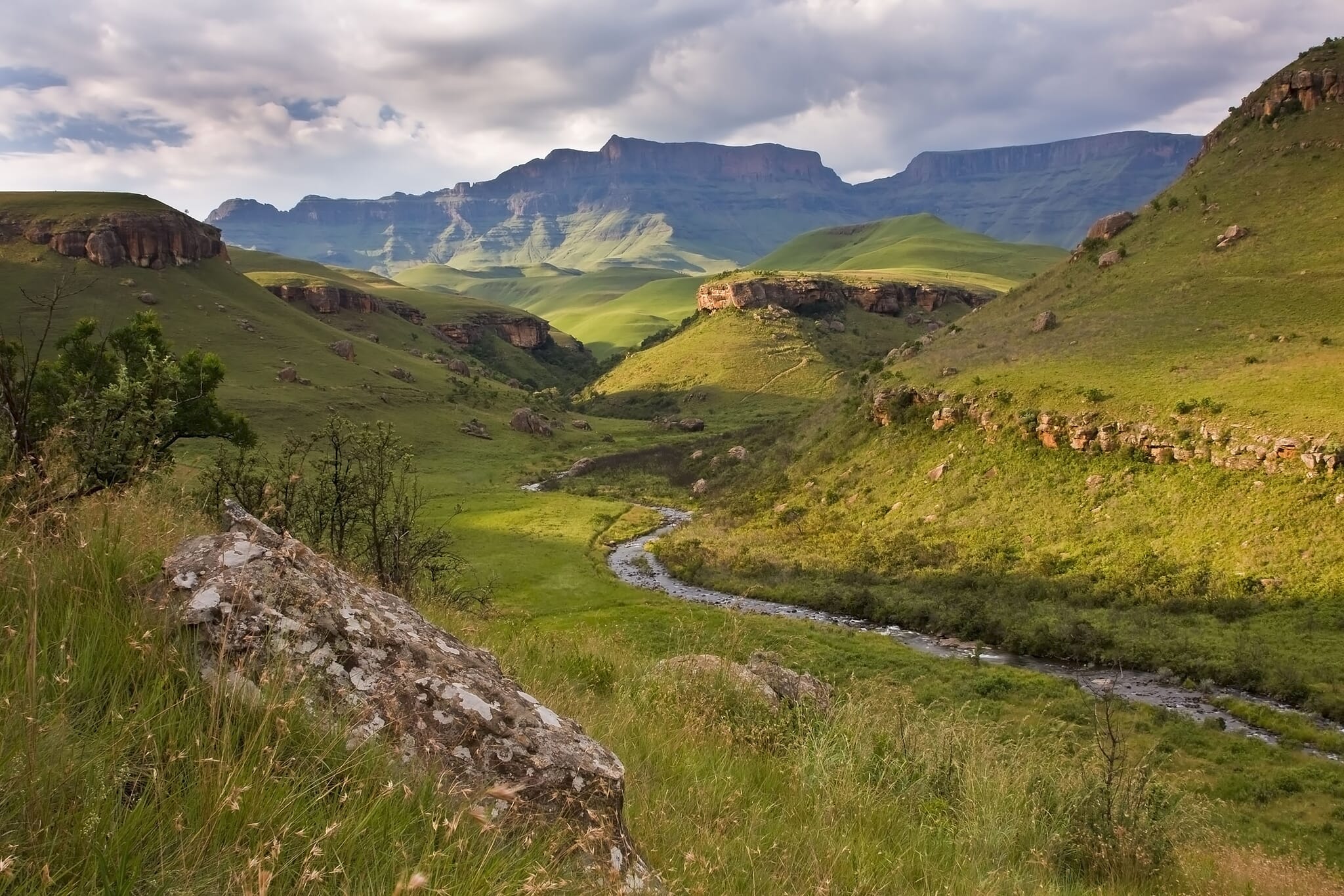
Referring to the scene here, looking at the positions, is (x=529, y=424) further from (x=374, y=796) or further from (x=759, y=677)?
(x=374, y=796)

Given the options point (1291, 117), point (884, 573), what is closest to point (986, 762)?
point (884, 573)

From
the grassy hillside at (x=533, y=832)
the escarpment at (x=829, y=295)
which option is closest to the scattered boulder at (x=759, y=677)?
the grassy hillside at (x=533, y=832)

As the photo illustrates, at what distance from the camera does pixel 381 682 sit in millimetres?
4301

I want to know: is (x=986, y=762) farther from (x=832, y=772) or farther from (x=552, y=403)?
(x=552, y=403)

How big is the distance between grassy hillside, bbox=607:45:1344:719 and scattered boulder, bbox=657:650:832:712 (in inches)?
805

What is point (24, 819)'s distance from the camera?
2.24 metres

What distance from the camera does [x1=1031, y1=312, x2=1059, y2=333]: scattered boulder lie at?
56375mm

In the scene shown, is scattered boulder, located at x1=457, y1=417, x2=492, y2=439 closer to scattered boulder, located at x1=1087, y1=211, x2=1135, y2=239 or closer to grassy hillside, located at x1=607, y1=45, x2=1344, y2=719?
grassy hillside, located at x1=607, y1=45, x2=1344, y2=719

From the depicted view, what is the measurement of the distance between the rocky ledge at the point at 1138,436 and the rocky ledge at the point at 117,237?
118 metres

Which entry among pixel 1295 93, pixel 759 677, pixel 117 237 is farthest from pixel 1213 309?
pixel 117 237

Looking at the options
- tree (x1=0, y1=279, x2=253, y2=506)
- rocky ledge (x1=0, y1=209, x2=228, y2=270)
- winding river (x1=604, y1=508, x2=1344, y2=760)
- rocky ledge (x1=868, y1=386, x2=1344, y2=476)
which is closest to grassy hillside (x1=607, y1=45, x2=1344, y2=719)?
rocky ledge (x1=868, y1=386, x2=1344, y2=476)

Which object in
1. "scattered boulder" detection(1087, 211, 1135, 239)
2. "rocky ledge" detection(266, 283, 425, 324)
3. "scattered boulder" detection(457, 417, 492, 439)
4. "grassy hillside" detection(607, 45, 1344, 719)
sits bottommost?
"scattered boulder" detection(457, 417, 492, 439)

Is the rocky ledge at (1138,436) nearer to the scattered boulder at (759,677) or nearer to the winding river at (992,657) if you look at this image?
the winding river at (992,657)

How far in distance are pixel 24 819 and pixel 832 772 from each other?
236 inches
